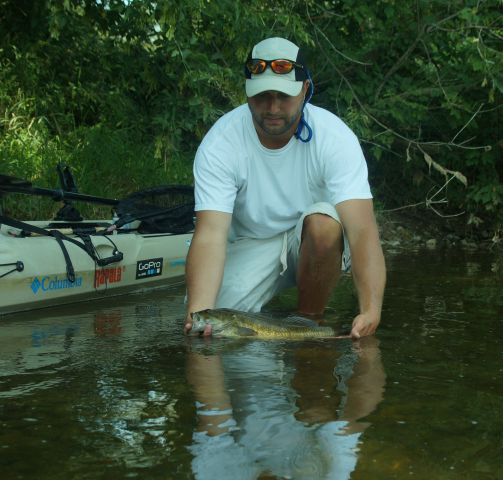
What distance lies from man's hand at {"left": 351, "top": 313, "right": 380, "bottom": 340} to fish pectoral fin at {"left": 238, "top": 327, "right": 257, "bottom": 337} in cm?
48

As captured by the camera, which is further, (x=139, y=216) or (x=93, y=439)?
(x=139, y=216)

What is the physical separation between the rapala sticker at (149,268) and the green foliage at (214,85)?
6.22 feet

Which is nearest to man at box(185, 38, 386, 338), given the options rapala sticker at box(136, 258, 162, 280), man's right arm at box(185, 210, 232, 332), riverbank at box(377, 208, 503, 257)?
man's right arm at box(185, 210, 232, 332)

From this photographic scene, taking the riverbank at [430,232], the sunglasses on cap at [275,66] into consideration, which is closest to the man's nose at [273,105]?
the sunglasses on cap at [275,66]

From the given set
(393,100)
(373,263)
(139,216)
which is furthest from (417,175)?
(373,263)

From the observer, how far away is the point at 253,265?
4.97m

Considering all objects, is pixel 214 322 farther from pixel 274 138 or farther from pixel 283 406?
pixel 274 138

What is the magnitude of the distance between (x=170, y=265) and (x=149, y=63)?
11.3ft

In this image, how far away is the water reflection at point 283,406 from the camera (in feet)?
8.46

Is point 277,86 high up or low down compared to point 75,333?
up

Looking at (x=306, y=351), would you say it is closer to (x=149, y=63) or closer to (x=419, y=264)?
(x=419, y=264)

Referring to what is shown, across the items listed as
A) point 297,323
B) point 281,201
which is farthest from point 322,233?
point 297,323

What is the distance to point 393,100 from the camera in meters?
10.6

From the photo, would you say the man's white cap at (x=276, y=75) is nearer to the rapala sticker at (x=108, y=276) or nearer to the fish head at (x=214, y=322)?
the fish head at (x=214, y=322)
